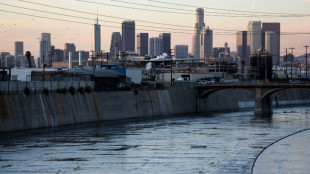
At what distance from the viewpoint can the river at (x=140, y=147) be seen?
1996 inches

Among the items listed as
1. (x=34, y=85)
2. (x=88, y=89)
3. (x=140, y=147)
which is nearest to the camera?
(x=140, y=147)

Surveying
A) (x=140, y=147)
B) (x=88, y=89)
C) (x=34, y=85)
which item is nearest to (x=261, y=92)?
(x=88, y=89)

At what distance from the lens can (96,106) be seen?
9994cm

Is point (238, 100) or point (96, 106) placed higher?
point (96, 106)

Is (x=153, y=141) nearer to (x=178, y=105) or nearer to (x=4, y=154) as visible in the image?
(x=4, y=154)

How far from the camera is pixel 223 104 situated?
5797 inches

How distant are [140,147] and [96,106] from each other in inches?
1429

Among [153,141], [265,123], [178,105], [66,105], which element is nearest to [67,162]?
[153,141]

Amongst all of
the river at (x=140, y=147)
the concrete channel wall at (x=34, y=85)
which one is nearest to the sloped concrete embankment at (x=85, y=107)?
the concrete channel wall at (x=34, y=85)

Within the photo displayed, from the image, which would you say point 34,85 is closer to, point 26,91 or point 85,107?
point 26,91

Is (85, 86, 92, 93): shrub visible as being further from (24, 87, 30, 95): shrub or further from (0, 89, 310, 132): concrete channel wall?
(24, 87, 30, 95): shrub

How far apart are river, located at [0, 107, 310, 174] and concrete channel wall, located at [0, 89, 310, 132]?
254 centimetres

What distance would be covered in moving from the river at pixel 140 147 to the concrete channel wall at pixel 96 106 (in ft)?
8.33

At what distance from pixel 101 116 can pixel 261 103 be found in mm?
41804
